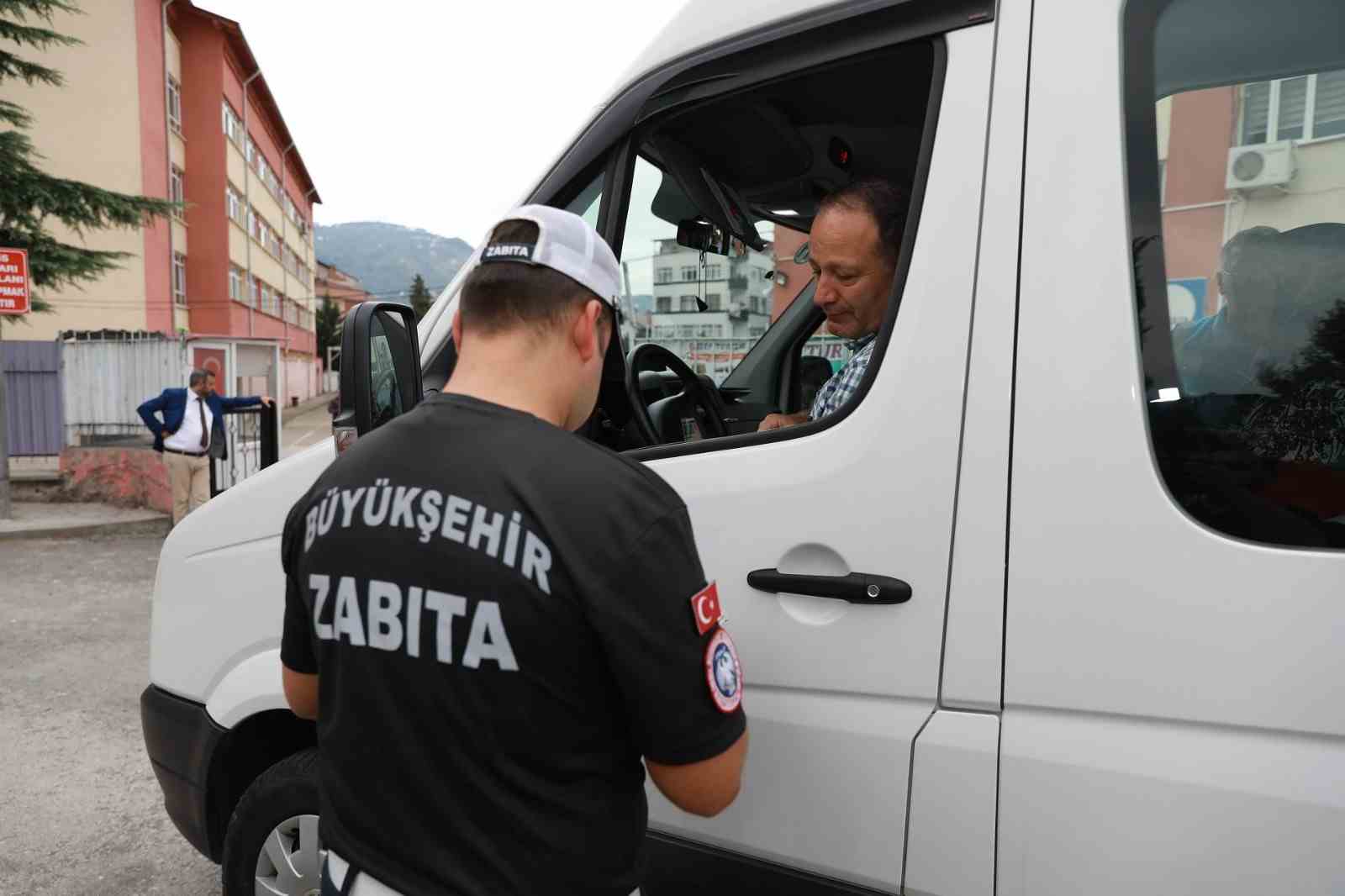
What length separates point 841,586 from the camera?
1.43m

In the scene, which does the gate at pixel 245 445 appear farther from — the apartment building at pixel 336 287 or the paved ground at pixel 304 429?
the apartment building at pixel 336 287

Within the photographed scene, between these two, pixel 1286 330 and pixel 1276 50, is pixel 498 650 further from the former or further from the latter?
pixel 1276 50

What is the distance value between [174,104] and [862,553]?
3207 centimetres

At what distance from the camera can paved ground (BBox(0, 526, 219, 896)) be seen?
3.01m

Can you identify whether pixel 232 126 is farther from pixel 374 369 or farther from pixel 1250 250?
pixel 1250 250

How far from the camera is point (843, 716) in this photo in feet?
4.77

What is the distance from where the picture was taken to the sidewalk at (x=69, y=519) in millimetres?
8781

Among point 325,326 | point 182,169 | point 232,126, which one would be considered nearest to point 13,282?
point 182,169

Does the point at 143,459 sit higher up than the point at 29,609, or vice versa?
the point at 143,459

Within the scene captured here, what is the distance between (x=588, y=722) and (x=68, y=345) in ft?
41.3

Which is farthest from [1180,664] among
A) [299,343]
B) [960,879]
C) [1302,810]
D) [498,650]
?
[299,343]

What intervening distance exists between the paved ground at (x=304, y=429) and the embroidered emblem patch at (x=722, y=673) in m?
18.3

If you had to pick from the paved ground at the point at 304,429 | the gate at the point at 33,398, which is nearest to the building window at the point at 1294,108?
the gate at the point at 33,398

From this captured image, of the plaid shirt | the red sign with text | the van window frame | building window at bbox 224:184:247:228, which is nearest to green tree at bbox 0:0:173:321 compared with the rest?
the red sign with text
